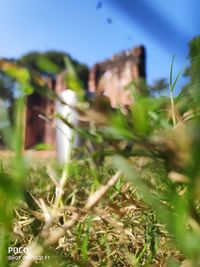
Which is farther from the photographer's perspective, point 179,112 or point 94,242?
point 94,242

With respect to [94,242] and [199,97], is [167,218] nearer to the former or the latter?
[199,97]

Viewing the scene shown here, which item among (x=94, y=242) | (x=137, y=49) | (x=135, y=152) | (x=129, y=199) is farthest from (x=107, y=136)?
(x=137, y=49)

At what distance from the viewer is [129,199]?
390 mm

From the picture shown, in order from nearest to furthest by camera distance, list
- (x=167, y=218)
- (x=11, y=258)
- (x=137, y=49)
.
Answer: (x=167, y=218)
(x=11, y=258)
(x=137, y=49)

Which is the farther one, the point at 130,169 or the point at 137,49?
the point at 137,49

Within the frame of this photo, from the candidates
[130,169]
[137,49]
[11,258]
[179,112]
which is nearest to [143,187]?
[130,169]

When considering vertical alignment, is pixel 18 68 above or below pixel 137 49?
below

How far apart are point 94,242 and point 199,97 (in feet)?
1.07

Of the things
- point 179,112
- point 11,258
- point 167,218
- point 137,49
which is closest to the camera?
point 167,218

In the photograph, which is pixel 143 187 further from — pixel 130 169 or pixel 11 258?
pixel 11 258

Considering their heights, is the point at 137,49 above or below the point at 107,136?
above

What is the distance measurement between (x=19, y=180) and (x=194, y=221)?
0.33 ft

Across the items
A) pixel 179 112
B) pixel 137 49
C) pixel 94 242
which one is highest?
pixel 137 49

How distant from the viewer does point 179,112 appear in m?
0.31
